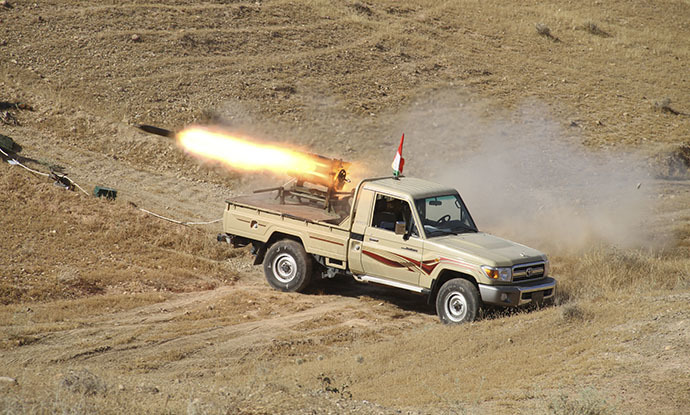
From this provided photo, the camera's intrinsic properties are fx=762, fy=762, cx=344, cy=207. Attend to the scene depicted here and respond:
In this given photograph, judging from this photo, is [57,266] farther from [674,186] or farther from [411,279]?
[674,186]

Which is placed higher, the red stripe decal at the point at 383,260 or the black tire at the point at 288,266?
the red stripe decal at the point at 383,260

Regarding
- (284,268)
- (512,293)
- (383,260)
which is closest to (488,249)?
(512,293)

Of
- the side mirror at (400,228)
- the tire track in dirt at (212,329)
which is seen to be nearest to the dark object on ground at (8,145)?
the tire track in dirt at (212,329)

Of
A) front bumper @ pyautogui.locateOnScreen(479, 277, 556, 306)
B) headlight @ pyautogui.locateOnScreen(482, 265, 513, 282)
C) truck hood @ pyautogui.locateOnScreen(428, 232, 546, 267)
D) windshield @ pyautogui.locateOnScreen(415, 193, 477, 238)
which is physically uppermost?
windshield @ pyautogui.locateOnScreen(415, 193, 477, 238)

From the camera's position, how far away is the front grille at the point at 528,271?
11.8 metres

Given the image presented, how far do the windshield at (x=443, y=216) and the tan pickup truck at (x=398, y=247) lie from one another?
2cm

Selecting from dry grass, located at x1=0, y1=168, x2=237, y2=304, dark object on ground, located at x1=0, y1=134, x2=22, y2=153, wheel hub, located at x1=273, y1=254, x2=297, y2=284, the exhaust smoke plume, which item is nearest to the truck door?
wheel hub, located at x1=273, y1=254, x2=297, y2=284

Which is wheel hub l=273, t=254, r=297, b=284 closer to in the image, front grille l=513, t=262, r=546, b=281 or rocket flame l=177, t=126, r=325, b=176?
rocket flame l=177, t=126, r=325, b=176

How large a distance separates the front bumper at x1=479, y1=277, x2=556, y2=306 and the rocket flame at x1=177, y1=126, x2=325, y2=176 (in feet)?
14.4

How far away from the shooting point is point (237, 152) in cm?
2016

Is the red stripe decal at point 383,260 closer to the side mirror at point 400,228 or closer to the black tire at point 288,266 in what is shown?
the side mirror at point 400,228

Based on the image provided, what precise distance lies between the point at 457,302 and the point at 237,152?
982 centimetres

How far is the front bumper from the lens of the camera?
37.8 feet

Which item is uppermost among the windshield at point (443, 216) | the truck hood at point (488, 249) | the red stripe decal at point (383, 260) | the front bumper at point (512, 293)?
the windshield at point (443, 216)
